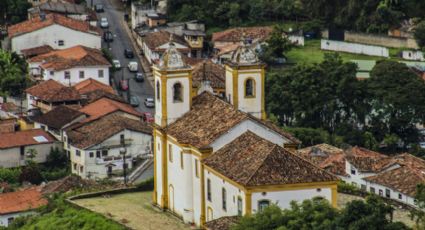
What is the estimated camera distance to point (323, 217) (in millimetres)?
46094

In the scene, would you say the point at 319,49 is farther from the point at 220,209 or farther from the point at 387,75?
the point at 220,209

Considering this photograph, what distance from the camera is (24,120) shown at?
80.9 meters

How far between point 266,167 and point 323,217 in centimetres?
382

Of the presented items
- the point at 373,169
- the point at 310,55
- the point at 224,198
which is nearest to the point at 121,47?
the point at 310,55

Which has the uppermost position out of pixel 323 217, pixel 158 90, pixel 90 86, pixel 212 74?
pixel 158 90

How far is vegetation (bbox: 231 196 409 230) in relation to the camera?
45.0m

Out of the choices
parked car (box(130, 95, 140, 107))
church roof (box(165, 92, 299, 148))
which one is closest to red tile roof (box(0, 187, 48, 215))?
church roof (box(165, 92, 299, 148))

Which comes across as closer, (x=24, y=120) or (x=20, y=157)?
(x=20, y=157)

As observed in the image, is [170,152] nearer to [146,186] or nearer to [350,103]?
[146,186]

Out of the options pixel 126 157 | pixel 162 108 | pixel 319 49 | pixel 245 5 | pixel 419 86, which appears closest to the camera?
pixel 162 108

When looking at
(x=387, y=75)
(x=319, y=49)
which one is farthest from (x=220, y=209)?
(x=319, y=49)

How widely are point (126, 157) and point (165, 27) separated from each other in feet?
87.8

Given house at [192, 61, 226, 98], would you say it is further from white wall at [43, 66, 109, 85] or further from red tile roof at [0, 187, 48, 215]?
red tile roof at [0, 187, 48, 215]

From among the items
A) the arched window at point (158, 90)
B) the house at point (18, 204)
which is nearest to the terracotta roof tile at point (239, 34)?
the house at point (18, 204)
